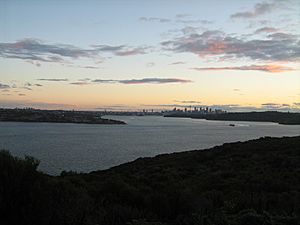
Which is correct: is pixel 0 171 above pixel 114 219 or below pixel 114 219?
above

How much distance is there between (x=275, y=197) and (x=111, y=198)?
523 centimetres

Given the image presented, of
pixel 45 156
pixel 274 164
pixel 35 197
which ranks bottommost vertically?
pixel 45 156

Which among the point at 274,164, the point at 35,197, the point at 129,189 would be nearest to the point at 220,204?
the point at 129,189

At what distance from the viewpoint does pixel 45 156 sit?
46562 mm

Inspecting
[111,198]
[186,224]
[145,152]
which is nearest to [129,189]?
[111,198]

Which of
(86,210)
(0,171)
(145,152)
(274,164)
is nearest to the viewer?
(0,171)

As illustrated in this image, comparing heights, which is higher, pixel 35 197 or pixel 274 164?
pixel 35 197

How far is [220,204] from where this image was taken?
10.3 meters

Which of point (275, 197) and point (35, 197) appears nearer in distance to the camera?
point (35, 197)

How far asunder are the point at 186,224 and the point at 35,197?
288cm

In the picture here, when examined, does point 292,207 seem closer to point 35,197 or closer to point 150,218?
point 150,218

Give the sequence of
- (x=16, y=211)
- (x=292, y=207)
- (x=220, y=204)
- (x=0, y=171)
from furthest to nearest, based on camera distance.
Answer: (x=220, y=204), (x=292, y=207), (x=0, y=171), (x=16, y=211)

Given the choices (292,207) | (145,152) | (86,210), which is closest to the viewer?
(86,210)

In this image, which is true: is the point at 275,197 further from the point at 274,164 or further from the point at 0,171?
the point at 274,164
